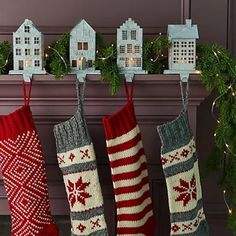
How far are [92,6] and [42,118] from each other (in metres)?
0.44

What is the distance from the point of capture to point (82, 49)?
79.6 inches

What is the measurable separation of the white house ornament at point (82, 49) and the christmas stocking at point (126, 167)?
18cm

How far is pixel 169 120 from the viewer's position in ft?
6.91

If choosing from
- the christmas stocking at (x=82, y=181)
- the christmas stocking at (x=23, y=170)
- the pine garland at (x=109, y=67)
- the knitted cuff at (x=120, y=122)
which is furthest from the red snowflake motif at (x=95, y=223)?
the pine garland at (x=109, y=67)

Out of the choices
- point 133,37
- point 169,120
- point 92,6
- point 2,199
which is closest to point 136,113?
point 169,120

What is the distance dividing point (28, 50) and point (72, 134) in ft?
1.01

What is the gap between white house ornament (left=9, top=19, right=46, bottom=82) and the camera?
6.57ft

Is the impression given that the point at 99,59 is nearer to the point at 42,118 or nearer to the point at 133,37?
the point at 133,37

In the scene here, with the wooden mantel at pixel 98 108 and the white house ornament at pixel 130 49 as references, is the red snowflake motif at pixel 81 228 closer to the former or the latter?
the wooden mantel at pixel 98 108

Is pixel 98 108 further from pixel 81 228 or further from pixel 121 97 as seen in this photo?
pixel 81 228

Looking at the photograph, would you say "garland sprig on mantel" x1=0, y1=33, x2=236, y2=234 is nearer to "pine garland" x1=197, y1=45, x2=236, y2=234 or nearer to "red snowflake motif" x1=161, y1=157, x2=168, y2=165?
"pine garland" x1=197, y1=45, x2=236, y2=234

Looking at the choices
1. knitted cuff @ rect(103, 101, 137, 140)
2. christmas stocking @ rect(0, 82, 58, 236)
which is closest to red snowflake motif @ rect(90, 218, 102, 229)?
christmas stocking @ rect(0, 82, 58, 236)

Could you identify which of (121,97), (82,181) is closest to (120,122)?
(121,97)

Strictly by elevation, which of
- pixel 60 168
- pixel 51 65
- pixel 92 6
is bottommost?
pixel 60 168
